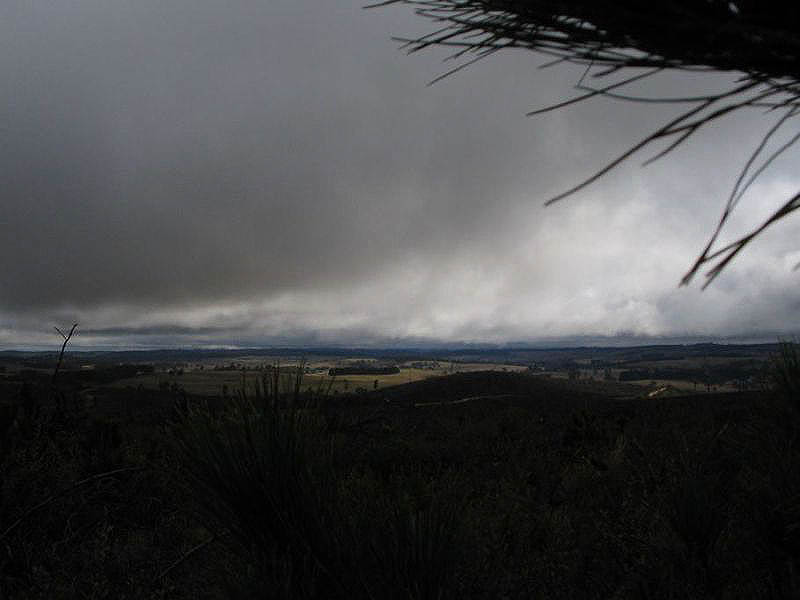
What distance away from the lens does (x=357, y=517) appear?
1963 millimetres

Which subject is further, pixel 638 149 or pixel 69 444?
pixel 69 444

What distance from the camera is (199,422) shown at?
1.81 meters

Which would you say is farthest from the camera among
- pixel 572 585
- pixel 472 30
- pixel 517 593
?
pixel 572 585

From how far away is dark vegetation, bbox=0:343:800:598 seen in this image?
1769 millimetres

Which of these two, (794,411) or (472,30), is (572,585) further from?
(472,30)

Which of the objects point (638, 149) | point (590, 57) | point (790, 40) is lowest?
point (638, 149)

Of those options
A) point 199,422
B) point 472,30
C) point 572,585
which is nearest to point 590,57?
point 472,30

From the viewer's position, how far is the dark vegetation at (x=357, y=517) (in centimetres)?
177

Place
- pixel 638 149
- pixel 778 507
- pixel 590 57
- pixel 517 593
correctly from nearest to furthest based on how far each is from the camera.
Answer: pixel 638 149 → pixel 590 57 → pixel 778 507 → pixel 517 593

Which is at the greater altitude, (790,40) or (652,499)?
(790,40)

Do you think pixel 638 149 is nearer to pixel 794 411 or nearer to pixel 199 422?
pixel 199 422

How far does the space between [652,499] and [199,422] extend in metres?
5.92

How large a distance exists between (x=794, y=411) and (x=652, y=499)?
2.80 m

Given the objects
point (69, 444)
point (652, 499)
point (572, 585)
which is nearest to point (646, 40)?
point (572, 585)
